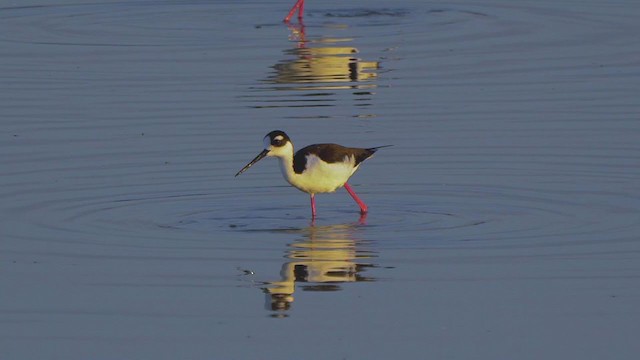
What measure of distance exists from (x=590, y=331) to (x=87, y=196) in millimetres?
5078

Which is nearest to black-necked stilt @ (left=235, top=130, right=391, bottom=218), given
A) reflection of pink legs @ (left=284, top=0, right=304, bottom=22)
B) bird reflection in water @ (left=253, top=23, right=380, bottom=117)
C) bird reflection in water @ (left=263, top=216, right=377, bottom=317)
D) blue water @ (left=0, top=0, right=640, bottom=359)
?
blue water @ (left=0, top=0, right=640, bottom=359)

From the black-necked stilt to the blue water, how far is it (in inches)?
10.3

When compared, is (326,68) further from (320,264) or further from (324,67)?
(320,264)

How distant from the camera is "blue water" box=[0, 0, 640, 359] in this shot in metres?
9.12

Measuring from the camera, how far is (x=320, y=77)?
Result: 18.9 metres

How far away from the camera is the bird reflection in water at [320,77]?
56.2 feet

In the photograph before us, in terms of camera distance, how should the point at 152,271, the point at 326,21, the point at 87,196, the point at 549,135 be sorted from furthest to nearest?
1. the point at 326,21
2. the point at 549,135
3. the point at 87,196
4. the point at 152,271

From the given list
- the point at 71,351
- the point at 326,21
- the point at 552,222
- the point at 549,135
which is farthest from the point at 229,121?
the point at 326,21

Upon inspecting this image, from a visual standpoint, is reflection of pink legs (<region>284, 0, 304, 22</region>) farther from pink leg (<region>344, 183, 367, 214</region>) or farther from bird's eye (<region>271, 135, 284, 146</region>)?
bird's eye (<region>271, 135, 284, 146</region>)

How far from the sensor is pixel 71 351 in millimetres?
8680

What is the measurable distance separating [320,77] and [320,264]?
8370 millimetres

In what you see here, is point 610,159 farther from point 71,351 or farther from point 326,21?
point 326,21

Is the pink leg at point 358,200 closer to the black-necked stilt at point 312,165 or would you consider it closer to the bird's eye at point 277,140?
the black-necked stilt at point 312,165

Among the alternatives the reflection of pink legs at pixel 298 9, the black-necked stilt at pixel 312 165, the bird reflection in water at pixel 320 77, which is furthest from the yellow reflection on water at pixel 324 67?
the black-necked stilt at pixel 312 165
